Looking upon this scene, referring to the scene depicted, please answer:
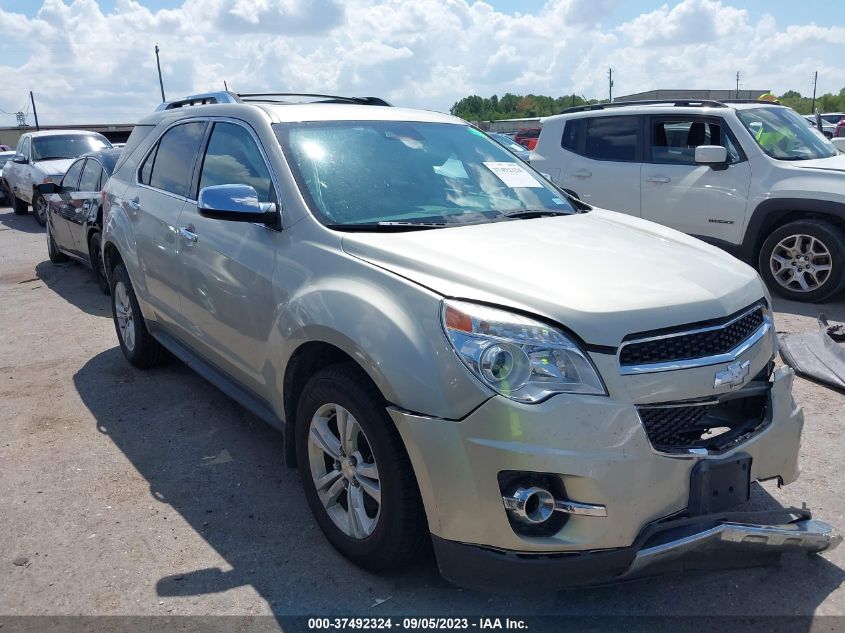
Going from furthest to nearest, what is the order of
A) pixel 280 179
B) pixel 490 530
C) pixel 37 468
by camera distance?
pixel 37 468 → pixel 280 179 → pixel 490 530

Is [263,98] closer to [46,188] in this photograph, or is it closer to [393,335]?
[393,335]

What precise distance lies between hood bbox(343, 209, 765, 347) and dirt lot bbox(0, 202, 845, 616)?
1.12m

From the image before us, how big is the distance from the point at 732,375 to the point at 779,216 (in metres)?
5.47

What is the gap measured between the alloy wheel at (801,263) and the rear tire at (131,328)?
5.82 metres

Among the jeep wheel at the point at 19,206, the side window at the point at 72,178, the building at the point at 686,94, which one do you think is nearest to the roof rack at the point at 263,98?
the side window at the point at 72,178

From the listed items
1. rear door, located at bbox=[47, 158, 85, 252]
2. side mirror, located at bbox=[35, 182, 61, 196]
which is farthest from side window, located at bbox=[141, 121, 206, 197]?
rear door, located at bbox=[47, 158, 85, 252]

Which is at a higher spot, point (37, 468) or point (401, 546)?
point (401, 546)

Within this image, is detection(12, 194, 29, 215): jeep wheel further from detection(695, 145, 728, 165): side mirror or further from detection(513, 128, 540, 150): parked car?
detection(513, 128, 540, 150): parked car

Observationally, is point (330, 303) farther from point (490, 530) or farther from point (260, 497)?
point (260, 497)

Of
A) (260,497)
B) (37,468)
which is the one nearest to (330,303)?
(260,497)

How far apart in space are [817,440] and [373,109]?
3.12m

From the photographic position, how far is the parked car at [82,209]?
8164 mm

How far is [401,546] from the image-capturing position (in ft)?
9.09

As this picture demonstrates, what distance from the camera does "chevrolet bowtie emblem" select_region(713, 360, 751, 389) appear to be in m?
2.59
